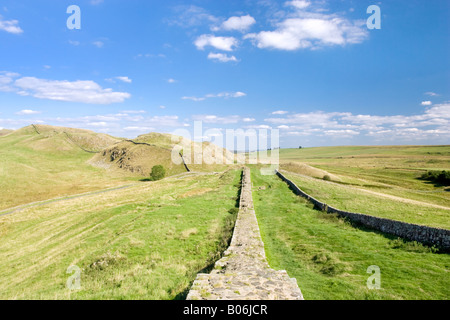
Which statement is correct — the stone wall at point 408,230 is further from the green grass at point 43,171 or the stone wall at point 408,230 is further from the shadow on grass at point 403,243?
the green grass at point 43,171

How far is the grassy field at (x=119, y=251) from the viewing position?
10.2m

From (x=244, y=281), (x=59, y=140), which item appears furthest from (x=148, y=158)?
(x=244, y=281)

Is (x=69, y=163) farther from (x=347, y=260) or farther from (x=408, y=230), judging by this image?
(x=408, y=230)

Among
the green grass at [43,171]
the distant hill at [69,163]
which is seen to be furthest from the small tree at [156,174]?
the green grass at [43,171]

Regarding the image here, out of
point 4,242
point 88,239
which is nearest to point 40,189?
point 4,242

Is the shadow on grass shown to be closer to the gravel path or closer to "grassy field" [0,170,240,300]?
the gravel path

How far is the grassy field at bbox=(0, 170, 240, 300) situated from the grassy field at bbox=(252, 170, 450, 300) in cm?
392

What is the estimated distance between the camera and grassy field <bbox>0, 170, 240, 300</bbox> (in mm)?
10211

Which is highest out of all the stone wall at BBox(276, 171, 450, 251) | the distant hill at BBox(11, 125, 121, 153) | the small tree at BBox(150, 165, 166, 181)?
the distant hill at BBox(11, 125, 121, 153)

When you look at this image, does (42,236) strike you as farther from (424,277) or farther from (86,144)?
(86,144)

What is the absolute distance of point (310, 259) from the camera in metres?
12.0

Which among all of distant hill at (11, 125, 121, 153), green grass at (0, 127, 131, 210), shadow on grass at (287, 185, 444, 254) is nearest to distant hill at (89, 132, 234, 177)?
green grass at (0, 127, 131, 210)

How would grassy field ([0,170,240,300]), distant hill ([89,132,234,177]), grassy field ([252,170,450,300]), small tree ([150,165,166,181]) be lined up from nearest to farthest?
1. grassy field ([252,170,450,300])
2. grassy field ([0,170,240,300])
3. small tree ([150,165,166,181])
4. distant hill ([89,132,234,177])
